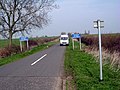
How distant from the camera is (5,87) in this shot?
10305mm

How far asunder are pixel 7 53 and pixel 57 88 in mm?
26261

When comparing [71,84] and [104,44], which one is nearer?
[71,84]

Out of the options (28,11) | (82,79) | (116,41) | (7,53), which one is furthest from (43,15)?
(82,79)

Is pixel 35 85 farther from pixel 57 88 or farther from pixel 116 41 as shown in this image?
pixel 116 41

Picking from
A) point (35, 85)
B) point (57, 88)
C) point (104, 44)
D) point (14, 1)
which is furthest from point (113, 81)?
point (14, 1)

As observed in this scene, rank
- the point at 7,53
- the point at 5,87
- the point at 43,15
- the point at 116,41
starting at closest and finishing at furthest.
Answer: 1. the point at 5,87
2. the point at 116,41
3. the point at 7,53
4. the point at 43,15

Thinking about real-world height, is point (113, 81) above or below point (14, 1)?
below

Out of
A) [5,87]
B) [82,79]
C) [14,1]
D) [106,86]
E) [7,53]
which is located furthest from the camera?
[14,1]

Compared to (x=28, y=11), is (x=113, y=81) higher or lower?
lower

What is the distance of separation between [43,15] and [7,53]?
44.0ft

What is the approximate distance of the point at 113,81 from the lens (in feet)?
34.6

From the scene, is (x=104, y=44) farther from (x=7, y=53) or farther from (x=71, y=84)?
(x=71, y=84)

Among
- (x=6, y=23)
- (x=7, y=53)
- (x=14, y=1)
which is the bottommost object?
(x=7, y=53)

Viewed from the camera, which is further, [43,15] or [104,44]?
[43,15]
